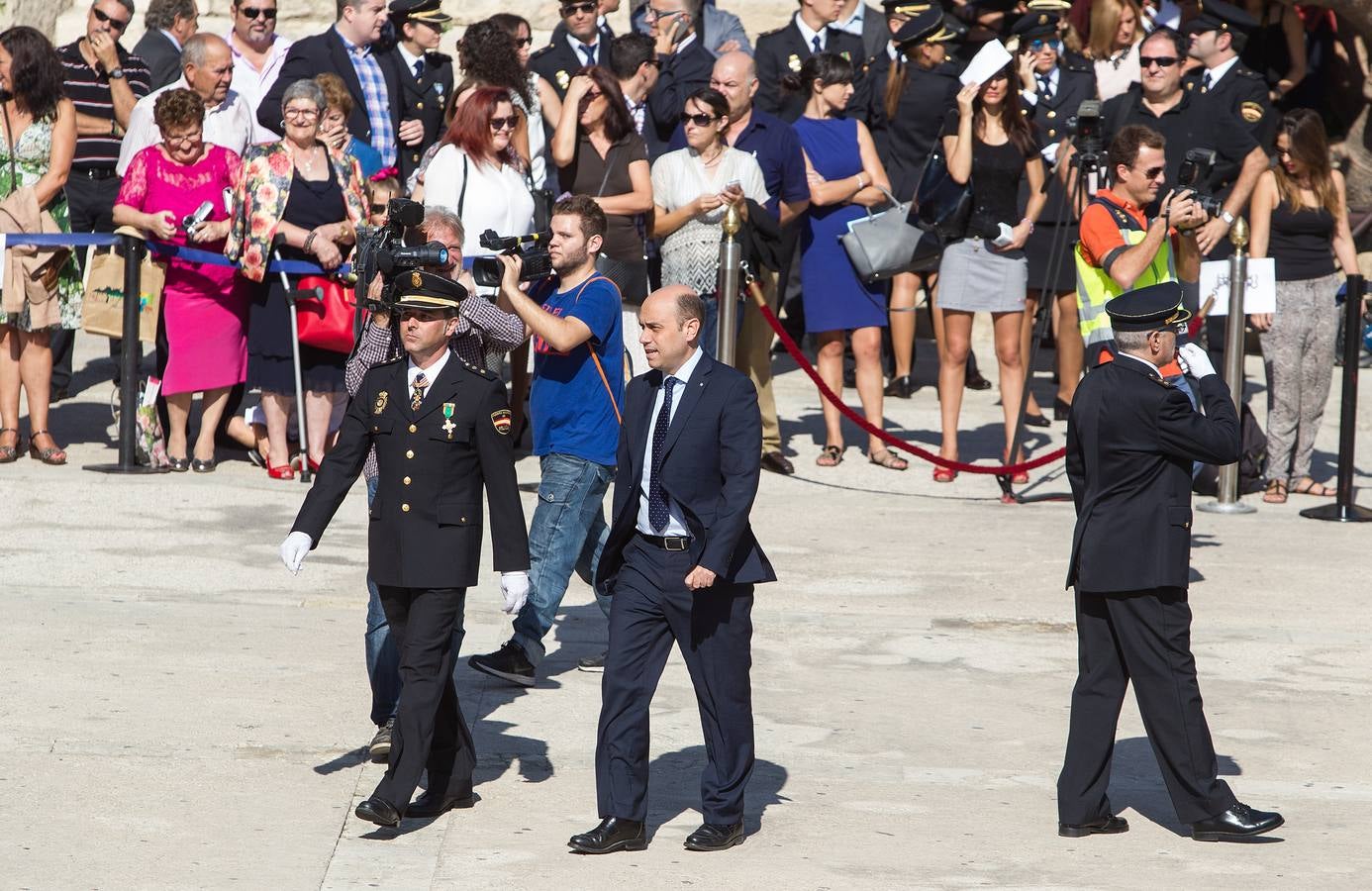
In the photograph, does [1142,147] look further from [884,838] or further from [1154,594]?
[884,838]

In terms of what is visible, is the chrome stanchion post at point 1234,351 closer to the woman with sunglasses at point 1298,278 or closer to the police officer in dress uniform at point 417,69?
the woman with sunglasses at point 1298,278

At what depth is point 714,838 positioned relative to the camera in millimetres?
5871

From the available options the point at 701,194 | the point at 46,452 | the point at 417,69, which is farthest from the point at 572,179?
the point at 46,452

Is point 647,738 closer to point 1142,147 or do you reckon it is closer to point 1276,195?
point 1142,147

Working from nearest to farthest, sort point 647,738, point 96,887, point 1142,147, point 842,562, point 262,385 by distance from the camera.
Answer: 1. point 96,887
2. point 647,738
3. point 1142,147
4. point 842,562
5. point 262,385

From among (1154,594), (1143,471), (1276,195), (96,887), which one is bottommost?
(96,887)

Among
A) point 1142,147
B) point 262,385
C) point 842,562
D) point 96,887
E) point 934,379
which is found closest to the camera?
point 96,887

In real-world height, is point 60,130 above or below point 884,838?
above

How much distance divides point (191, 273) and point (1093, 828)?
6.29 metres

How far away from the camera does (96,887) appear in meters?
5.30

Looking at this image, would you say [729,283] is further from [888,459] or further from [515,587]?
[515,587]

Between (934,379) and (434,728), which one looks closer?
(434,728)

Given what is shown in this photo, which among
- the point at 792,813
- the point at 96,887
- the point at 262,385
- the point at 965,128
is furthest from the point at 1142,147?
the point at 96,887

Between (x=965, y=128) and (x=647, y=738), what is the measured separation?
5.76m
